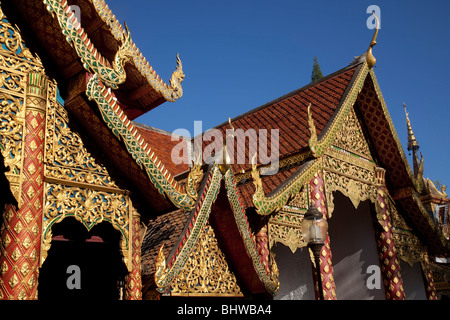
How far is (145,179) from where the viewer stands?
17.1 ft

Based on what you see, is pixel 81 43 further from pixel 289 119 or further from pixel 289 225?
pixel 289 119

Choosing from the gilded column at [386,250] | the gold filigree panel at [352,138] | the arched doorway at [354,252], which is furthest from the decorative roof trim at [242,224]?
the arched doorway at [354,252]

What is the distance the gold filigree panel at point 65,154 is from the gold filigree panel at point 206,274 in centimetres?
154

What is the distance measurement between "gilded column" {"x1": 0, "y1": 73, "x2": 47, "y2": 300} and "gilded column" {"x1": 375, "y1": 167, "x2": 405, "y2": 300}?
7883mm

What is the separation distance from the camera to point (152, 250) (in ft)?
19.7

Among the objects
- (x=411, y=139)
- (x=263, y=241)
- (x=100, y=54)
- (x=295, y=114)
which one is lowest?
(x=263, y=241)

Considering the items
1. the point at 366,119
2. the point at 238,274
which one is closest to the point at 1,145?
the point at 238,274

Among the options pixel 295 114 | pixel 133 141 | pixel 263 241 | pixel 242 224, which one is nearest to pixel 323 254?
pixel 263 241

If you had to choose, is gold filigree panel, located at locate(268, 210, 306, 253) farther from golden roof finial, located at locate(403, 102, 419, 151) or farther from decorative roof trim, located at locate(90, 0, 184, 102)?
golden roof finial, located at locate(403, 102, 419, 151)

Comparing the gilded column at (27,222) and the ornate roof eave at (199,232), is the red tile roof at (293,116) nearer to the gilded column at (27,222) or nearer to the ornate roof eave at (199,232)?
the ornate roof eave at (199,232)

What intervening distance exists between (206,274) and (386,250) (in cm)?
568

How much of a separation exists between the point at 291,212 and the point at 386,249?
3.11m

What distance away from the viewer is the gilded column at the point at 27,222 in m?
4.21

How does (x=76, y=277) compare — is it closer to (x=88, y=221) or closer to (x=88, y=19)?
(x=88, y=221)
